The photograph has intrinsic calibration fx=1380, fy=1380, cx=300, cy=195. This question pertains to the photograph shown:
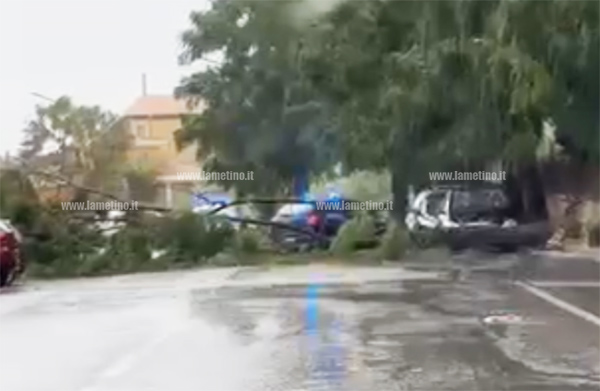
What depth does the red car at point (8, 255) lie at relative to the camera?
24.0 meters

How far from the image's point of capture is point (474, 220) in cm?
3166

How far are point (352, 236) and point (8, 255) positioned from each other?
8.81m

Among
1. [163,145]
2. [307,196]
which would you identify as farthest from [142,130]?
[307,196]

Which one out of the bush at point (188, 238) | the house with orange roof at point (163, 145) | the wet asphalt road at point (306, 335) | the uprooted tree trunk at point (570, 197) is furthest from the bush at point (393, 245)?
the wet asphalt road at point (306, 335)

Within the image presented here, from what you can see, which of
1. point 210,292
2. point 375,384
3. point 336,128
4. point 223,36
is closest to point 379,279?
point 210,292

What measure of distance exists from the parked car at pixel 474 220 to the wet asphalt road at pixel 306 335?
7.58 m

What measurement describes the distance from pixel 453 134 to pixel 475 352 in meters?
15.6

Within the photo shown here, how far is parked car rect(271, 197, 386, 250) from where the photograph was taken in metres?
32.0

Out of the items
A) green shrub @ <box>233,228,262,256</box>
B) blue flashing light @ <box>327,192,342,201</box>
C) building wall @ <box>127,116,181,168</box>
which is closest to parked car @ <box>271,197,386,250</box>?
blue flashing light @ <box>327,192,342,201</box>

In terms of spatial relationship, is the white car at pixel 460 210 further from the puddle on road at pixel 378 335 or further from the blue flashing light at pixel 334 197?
the puddle on road at pixel 378 335

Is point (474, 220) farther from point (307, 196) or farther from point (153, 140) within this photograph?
point (153, 140)

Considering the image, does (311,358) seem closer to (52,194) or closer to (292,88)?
(52,194)

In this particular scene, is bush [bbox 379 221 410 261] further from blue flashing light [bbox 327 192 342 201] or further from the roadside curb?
blue flashing light [bbox 327 192 342 201]

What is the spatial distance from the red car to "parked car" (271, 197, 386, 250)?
8.44m
